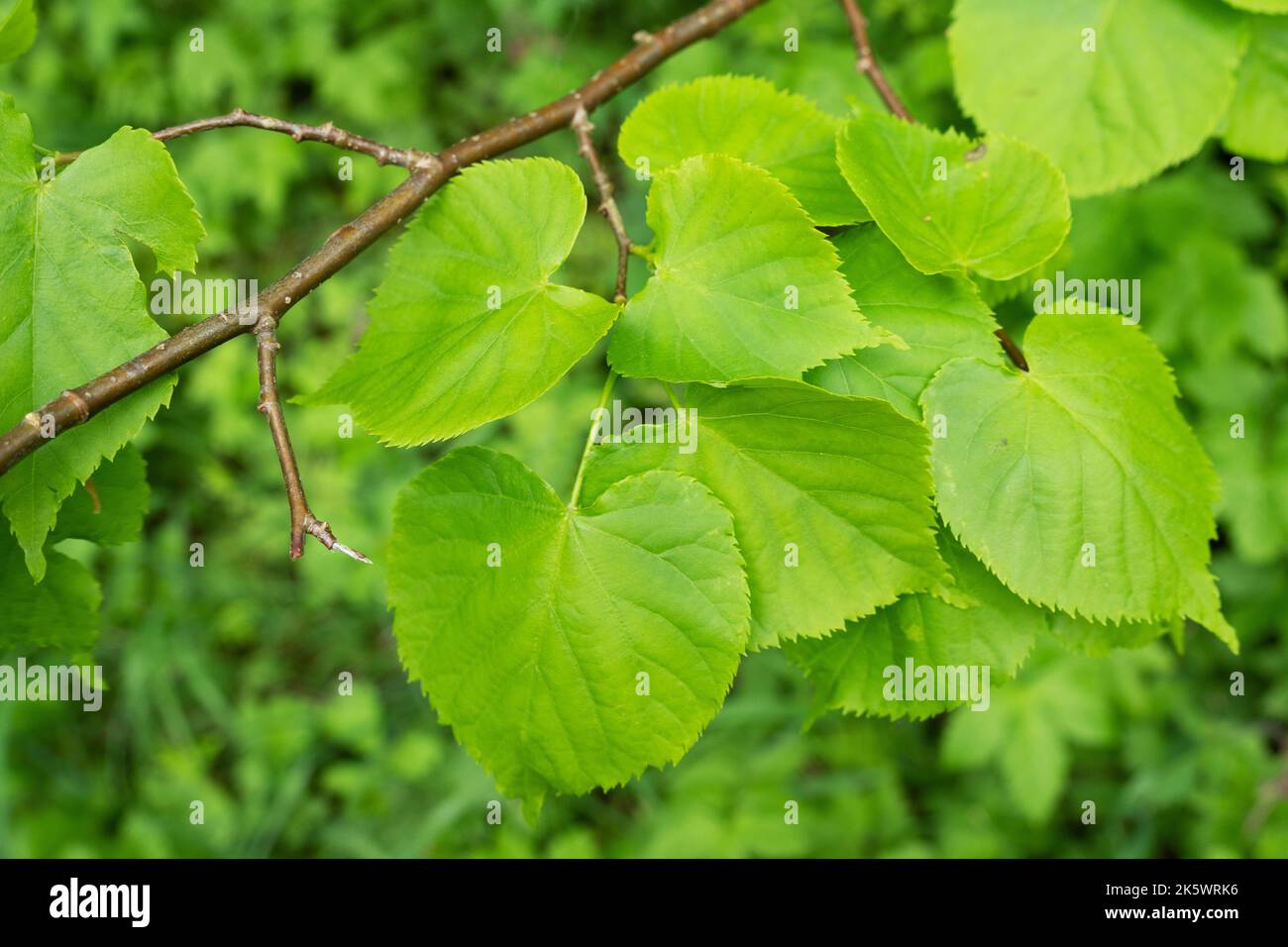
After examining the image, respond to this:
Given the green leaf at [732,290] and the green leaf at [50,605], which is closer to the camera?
the green leaf at [732,290]

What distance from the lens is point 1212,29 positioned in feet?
Answer: 3.84

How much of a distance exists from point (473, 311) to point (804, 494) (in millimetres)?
366

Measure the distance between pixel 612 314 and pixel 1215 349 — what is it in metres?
1.88

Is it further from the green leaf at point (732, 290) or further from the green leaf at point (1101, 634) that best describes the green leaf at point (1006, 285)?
the green leaf at point (1101, 634)

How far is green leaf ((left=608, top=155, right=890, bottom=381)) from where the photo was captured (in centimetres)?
82

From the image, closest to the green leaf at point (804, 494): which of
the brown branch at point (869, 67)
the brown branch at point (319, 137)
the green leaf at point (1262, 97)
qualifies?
the brown branch at point (319, 137)

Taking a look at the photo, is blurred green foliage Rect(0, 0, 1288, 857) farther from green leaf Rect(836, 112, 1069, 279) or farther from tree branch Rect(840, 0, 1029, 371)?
green leaf Rect(836, 112, 1069, 279)

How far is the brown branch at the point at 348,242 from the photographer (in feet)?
2.65

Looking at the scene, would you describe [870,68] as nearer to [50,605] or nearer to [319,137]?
[319,137]

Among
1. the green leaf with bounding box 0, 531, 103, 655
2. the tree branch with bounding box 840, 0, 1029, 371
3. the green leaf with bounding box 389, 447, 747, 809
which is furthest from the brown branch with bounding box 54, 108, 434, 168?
the tree branch with bounding box 840, 0, 1029, 371

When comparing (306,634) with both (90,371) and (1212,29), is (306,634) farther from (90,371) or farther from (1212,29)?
(1212,29)

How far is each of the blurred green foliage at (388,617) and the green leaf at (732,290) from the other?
1.21 metres
